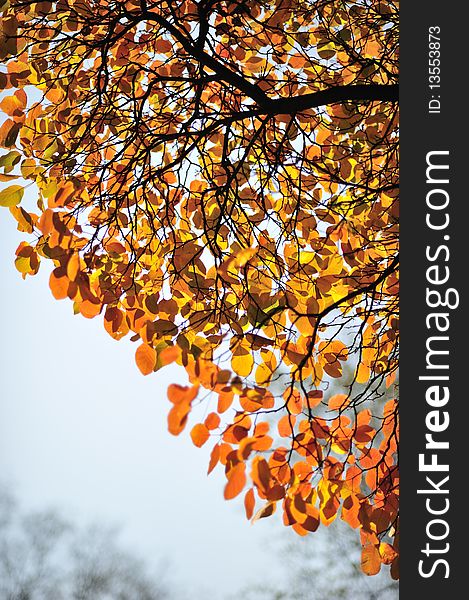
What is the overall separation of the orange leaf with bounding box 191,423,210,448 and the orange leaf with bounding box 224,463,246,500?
11 centimetres

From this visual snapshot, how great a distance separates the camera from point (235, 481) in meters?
0.94

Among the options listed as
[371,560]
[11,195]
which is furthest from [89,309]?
[371,560]

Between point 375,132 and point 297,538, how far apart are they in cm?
457

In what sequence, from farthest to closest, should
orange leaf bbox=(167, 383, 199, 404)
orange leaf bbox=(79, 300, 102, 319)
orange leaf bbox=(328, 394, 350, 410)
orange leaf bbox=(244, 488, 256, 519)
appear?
orange leaf bbox=(328, 394, 350, 410)
orange leaf bbox=(79, 300, 102, 319)
orange leaf bbox=(244, 488, 256, 519)
orange leaf bbox=(167, 383, 199, 404)

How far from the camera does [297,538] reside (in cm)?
573

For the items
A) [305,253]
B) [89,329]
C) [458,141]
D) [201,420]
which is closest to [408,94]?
[458,141]

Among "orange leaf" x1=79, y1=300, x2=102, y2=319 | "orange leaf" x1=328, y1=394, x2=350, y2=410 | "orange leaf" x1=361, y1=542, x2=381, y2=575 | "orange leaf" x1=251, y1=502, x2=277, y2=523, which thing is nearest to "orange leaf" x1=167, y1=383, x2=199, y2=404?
"orange leaf" x1=251, y1=502, x2=277, y2=523

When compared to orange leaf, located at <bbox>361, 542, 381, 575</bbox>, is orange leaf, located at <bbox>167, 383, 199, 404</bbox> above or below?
above

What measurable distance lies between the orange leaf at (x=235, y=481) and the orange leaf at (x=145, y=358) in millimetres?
532

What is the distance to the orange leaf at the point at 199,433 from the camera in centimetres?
104

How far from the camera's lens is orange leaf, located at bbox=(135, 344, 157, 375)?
1444mm

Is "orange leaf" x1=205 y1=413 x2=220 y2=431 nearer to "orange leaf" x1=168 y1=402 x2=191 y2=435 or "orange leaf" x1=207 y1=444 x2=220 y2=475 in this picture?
"orange leaf" x1=207 y1=444 x2=220 y2=475

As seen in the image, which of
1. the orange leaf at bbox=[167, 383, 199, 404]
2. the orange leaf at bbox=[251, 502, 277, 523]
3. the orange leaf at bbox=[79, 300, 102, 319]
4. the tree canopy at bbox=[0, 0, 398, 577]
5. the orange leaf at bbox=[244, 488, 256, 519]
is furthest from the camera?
the orange leaf at bbox=[79, 300, 102, 319]

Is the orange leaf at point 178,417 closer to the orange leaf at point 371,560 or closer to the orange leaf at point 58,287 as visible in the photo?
the orange leaf at point 58,287
